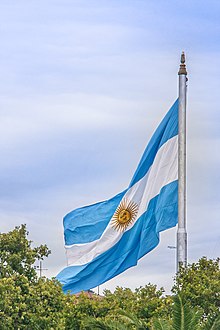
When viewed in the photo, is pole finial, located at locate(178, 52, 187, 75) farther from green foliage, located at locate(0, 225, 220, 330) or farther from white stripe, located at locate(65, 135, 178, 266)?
green foliage, located at locate(0, 225, 220, 330)

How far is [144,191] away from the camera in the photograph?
123 feet

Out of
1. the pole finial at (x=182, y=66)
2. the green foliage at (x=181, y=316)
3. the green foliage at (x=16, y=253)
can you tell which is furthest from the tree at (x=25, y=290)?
the green foliage at (x=181, y=316)

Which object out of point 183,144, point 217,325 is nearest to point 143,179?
point 183,144

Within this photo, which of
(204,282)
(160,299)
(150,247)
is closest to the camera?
(150,247)

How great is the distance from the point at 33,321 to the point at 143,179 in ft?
20.5

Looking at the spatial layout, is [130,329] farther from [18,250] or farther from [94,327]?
[18,250]

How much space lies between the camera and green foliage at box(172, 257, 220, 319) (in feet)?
125

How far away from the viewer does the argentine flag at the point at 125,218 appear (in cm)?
3712

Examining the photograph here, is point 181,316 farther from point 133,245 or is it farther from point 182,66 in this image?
point 182,66

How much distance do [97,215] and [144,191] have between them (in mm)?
1751

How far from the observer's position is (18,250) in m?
40.7

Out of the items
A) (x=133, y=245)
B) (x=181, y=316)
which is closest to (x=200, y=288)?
(x=133, y=245)

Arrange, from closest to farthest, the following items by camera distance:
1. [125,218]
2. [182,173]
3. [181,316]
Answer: [181,316] → [182,173] → [125,218]

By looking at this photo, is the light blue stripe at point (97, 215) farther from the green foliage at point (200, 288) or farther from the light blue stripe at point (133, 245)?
the green foliage at point (200, 288)
